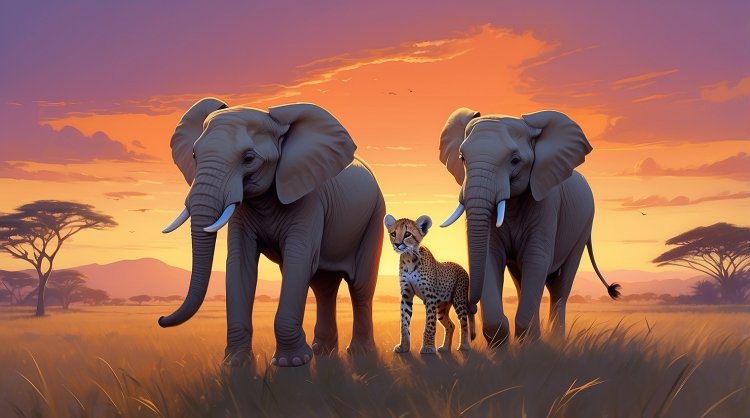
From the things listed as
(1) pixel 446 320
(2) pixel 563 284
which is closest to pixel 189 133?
(1) pixel 446 320

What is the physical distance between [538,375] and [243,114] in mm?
3871

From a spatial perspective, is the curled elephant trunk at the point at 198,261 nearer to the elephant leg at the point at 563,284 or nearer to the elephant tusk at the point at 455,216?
the elephant tusk at the point at 455,216

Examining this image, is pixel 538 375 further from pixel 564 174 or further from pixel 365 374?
pixel 564 174

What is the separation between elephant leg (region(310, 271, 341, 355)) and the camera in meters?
12.0

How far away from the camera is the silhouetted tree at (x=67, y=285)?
104ft

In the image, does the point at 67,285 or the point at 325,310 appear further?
the point at 67,285

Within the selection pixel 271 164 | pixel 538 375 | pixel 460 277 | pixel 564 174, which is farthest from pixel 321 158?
pixel 538 375

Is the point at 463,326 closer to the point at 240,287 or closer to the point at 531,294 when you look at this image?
the point at 531,294

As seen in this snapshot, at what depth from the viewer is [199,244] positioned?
30.6 feet

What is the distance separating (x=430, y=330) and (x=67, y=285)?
24.9 meters

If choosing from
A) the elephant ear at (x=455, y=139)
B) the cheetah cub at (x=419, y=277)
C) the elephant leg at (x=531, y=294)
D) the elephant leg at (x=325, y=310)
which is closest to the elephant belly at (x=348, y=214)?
the elephant leg at (x=325, y=310)

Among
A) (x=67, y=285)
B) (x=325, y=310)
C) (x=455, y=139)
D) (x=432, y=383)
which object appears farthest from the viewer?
(x=67, y=285)

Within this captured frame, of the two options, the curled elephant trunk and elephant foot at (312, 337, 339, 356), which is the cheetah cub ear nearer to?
→ the curled elephant trunk

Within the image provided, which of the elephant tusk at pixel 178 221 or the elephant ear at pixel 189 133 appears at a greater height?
the elephant ear at pixel 189 133
